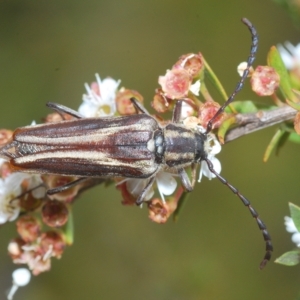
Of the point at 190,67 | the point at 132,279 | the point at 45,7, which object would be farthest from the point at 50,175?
the point at 45,7

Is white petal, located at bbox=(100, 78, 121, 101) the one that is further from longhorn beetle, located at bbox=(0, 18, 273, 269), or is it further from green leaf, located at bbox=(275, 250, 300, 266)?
green leaf, located at bbox=(275, 250, 300, 266)

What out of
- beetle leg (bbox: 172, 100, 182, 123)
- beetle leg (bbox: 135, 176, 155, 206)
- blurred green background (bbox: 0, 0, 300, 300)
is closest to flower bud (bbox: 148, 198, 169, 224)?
beetle leg (bbox: 135, 176, 155, 206)

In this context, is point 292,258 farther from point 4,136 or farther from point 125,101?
point 4,136

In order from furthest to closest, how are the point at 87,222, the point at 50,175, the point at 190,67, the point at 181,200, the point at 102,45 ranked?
1. the point at 102,45
2. the point at 87,222
3. the point at 50,175
4. the point at 181,200
5. the point at 190,67

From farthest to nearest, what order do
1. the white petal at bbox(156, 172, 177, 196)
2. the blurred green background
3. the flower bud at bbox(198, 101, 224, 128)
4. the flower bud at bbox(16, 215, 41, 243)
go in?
the blurred green background, the flower bud at bbox(16, 215, 41, 243), the white petal at bbox(156, 172, 177, 196), the flower bud at bbox(198, 101, 224, 128)

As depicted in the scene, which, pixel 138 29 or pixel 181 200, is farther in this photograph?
pixel 138 29

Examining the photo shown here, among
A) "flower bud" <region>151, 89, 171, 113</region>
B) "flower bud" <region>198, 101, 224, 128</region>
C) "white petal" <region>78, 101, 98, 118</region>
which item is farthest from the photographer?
"white petal" <region>78, 101, 98, 118</region>

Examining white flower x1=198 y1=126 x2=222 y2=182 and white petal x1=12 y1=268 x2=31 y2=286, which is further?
white petal x1=12 y1=268 x2=31 y2=286

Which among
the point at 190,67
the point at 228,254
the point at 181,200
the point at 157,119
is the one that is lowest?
the point at 228,254

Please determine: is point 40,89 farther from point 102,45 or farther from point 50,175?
point 50,175
